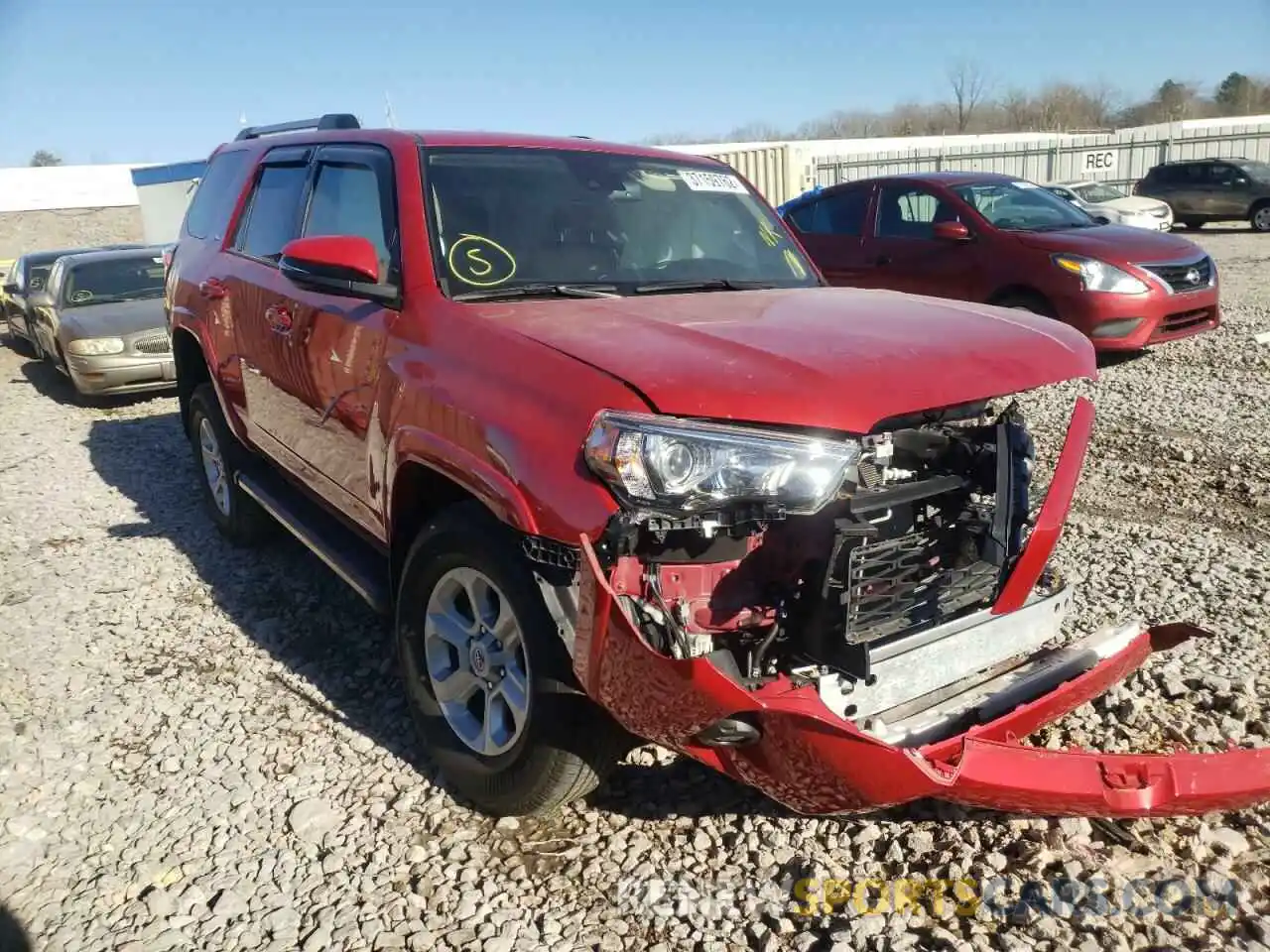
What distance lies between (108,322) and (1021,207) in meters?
9.23

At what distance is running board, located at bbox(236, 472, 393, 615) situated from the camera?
340 cm

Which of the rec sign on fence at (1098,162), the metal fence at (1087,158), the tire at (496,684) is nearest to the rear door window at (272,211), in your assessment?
the tire at (496,684)

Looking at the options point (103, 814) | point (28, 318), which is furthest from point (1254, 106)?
point (103, 814)

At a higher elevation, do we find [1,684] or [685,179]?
[685,179]

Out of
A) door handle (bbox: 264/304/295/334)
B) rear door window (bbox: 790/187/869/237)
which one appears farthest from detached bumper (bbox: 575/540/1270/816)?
rear door window (bbox: 790/187/869/237)

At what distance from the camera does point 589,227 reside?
11.4 ft

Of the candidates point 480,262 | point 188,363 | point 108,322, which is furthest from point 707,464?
point 108,322

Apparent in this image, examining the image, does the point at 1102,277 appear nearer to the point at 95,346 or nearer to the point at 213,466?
the point at 213,466

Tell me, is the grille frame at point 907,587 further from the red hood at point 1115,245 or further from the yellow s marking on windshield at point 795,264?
the red hood at point 1115,245

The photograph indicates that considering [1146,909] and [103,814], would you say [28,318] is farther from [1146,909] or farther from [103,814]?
[1146,909]

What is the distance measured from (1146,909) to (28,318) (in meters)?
13.5

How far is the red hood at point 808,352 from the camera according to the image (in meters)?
Answer: 2.21

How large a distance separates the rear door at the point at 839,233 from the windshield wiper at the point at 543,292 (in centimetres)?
663

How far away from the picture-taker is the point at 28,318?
12.1m
